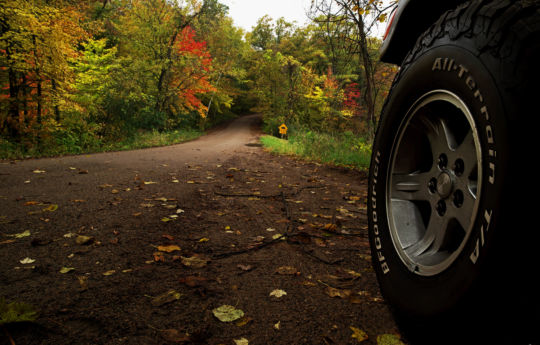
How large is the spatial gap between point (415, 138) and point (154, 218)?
262cm

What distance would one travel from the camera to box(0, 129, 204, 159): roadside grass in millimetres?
9655

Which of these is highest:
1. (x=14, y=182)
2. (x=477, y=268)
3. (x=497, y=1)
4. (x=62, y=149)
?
(x=497, y=1)

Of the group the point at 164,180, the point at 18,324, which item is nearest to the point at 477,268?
the point at 18,324

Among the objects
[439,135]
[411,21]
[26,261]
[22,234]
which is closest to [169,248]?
[26,261]

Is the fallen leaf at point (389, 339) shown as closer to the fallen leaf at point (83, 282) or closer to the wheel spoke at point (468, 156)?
the wheel spoke at point (468, 156)

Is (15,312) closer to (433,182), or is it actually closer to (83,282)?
(83,282)

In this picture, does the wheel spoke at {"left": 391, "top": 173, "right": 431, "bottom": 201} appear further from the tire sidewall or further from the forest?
the forest

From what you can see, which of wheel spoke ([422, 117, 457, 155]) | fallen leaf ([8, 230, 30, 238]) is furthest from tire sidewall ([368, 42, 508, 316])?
fallen leaf ([8, 230, 30, 238])

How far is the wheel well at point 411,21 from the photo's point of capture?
1536 mm

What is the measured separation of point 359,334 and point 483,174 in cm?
96

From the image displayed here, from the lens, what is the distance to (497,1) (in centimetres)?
99

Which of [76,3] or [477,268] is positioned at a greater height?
[76,3]

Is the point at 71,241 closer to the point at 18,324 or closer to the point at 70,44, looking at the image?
the point at 18,324

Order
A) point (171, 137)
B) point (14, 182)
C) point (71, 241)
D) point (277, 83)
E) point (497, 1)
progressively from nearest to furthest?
1. point (497, 1)
2. point (71, 241)
3. point (14, 182)
4. point (171, 137)
5. point (277, 83)
